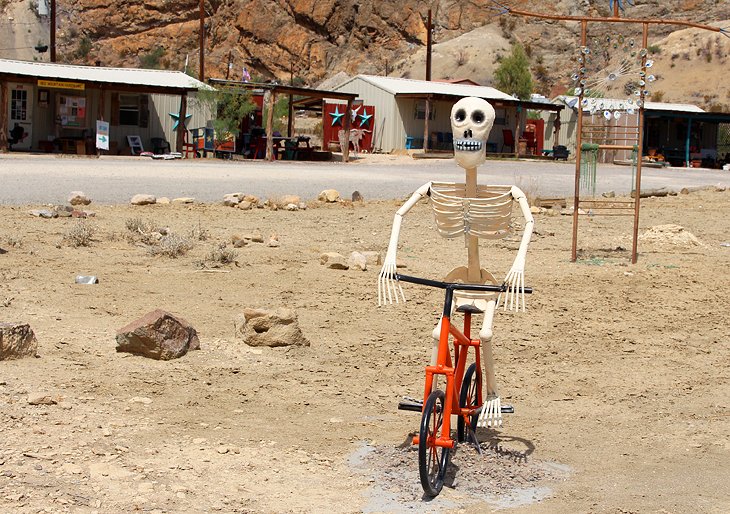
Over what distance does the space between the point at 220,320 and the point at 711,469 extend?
434 centimetres

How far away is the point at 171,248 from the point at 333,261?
Result: 183cm

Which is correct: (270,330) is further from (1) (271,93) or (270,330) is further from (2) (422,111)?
(2) (422,111)

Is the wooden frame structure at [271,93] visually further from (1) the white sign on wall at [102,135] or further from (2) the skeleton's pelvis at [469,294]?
(2) the skeleton's pelvis at [469,294]

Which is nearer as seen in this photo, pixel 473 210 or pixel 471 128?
pixel 471 128

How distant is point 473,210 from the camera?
5641mm

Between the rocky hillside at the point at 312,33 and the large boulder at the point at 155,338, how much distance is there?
68808 mm

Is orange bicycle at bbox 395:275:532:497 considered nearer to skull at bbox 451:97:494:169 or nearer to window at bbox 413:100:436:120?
skull at bbox 451:97:494:169

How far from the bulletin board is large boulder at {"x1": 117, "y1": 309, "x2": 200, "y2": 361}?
29859mm

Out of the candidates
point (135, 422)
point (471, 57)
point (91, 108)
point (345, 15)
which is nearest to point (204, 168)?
point (91, 108)

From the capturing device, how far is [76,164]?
26.8 metres

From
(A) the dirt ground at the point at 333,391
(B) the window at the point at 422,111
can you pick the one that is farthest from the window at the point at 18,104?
(A) the dirt ground at the point at 333,391

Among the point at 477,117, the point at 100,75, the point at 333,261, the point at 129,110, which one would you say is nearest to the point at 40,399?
the point at 477,117

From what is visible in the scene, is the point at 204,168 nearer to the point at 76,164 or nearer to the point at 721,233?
the point at 76,164

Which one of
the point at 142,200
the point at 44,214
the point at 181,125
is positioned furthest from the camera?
the point at 181,125
